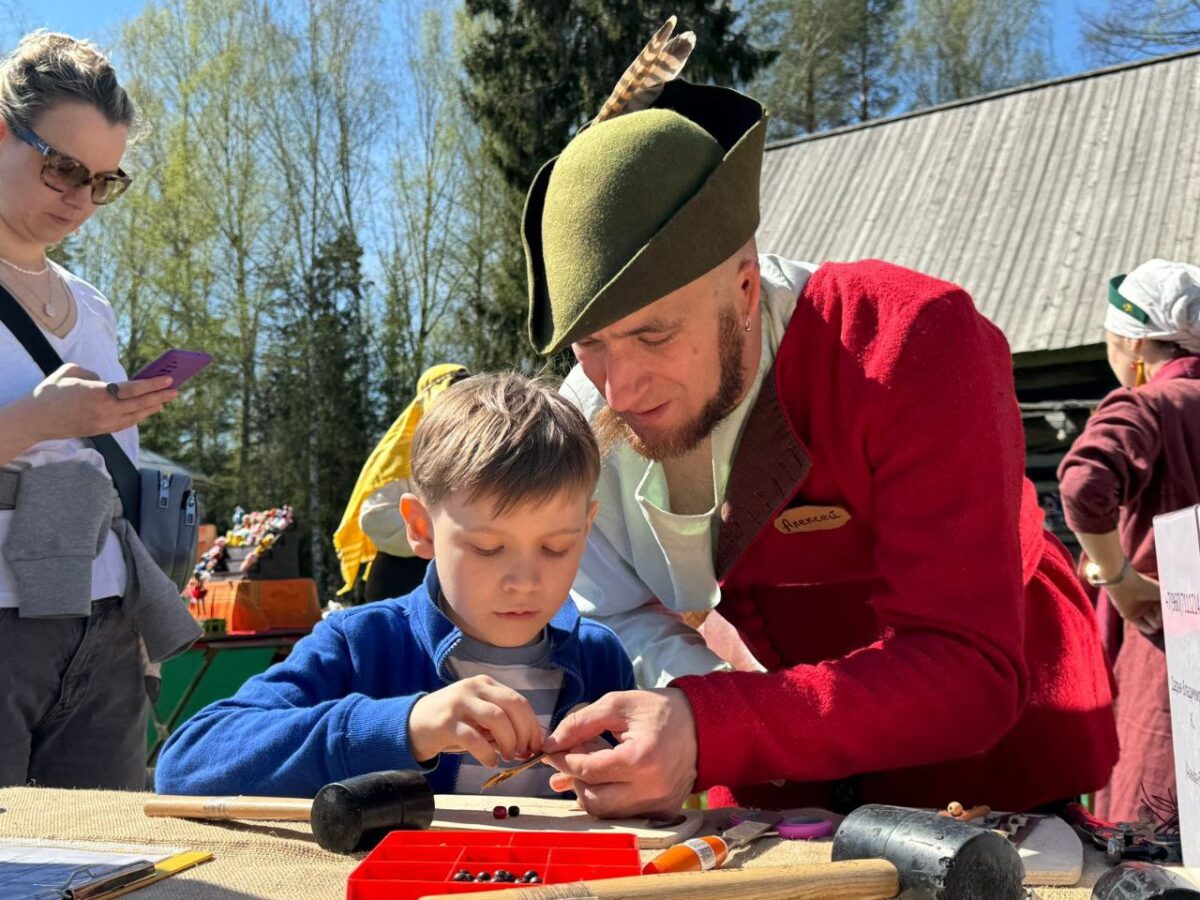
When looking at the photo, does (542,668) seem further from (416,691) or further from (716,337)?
(716,337)

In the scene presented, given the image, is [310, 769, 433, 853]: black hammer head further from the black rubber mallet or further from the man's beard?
the man's beard

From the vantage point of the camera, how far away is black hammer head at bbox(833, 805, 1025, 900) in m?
1.00

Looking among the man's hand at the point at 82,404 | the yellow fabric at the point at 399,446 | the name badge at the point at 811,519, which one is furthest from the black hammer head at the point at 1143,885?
the yellow fabric at the point at 399,446

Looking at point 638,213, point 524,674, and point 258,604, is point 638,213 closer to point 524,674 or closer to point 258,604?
point 524,674

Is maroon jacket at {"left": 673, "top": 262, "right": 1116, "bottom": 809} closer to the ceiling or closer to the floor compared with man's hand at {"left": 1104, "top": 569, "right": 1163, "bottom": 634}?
closer to the ceiling

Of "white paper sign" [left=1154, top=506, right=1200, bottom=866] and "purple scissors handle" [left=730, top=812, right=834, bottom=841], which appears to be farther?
"purple scissors handle" [left=730, top=812, right=834, bottom=841]

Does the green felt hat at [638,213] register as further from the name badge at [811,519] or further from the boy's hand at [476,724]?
the boy's hand at [476,724]

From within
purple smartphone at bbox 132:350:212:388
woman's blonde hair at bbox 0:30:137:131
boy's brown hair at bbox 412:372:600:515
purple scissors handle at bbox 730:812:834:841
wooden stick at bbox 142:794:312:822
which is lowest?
purple scissors handle at bbox 730:812:834:841

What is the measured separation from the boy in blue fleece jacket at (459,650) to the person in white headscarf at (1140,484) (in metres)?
1.87

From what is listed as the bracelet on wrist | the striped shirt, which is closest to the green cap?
the bracelet on wrist

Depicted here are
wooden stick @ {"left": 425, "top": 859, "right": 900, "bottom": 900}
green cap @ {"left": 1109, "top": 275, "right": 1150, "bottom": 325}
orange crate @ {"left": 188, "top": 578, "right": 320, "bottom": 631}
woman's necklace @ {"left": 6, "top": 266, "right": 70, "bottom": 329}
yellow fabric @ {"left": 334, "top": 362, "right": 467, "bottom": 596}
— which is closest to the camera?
wooden stick @ {"left": 425, "top": 859, "right": 900, "bottom": 900}

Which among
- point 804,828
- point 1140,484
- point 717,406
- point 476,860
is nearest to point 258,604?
point 1140,484

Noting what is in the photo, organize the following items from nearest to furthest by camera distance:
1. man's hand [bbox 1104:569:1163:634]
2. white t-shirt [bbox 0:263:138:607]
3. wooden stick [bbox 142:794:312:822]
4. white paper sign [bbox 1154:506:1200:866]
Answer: white paper sign [bbox 1154:506:1200:866]
wooden stick [bbox 142:794:312:822]
white t-shirt [bbox 0:263:138:607]
man's hand [bbox 1104:569:1163:634]

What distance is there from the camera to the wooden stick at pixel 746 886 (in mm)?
884
